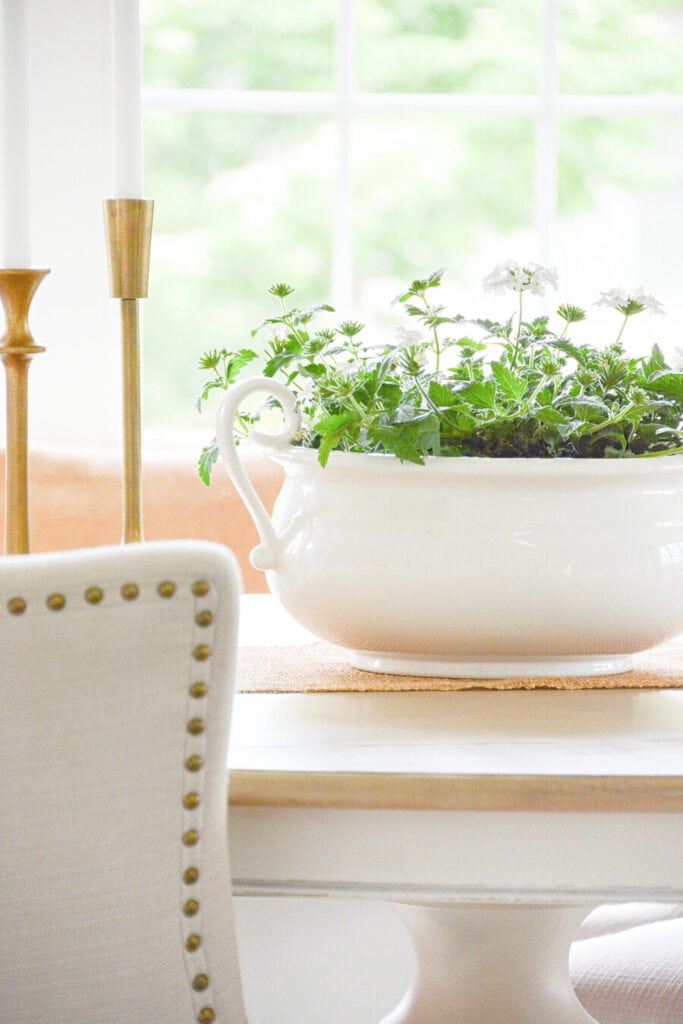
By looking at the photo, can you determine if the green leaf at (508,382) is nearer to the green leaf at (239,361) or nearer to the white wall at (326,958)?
the green leaf at (239,361)

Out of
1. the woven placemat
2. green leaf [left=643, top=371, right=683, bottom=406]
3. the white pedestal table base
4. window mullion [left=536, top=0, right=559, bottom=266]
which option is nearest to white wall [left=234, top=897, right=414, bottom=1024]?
the white pedestal table base

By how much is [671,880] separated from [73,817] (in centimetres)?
33

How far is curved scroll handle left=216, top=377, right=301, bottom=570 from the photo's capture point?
0.94 metres

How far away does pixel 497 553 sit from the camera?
878 millimetres

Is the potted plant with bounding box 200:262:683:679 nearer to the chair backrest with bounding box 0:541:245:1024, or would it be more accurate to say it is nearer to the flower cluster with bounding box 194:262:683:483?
the flower cluster with bounding box 194:262:683:483

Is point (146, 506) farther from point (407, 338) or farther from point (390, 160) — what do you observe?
point (390, 160)

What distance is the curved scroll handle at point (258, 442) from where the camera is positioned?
937 millimetres

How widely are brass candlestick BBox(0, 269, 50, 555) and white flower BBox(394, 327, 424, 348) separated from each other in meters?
0.32

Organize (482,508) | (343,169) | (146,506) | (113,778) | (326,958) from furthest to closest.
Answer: (343,169), (146,506), (326,958), (482,508), (113,778)

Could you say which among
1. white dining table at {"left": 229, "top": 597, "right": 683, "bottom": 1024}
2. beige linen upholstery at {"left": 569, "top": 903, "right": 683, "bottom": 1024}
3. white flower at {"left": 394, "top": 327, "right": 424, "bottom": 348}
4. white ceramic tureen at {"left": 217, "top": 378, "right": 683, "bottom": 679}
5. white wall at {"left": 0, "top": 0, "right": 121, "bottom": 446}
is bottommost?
beige linen upholstery at {"left": 569, "top": 903, "right": 683, "bottom": 1024}

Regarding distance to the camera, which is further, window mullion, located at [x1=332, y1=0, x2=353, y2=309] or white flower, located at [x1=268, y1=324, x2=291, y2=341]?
window mullion, located at [x1=332, y1=0, x2=353, y2=309]

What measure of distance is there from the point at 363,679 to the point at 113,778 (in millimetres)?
338

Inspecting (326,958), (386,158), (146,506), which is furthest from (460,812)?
(386,158)

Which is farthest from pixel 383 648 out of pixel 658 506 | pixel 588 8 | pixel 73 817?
pixel 588 8
